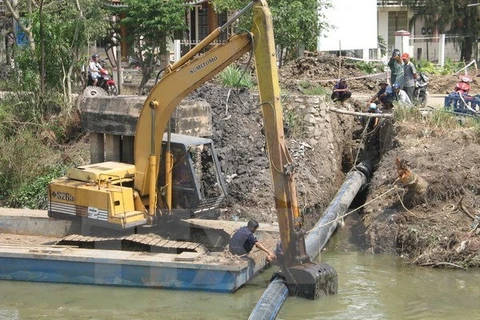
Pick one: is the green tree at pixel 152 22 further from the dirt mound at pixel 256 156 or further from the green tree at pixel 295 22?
the dirt mound at pixel 256 156

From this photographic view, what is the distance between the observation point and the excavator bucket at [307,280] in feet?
38.7

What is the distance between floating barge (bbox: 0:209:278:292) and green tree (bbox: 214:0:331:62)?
38.5 ft

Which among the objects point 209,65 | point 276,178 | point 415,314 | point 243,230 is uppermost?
point 209,65

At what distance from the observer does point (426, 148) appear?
16.5 metres

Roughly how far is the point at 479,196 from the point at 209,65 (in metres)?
5.74

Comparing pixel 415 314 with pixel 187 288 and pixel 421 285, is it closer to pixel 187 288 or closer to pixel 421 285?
pixel 421 285

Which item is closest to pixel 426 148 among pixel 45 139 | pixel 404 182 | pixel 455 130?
pixel 455 130


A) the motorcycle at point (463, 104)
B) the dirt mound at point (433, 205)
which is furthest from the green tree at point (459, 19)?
the dirt mound at point (433, 205)

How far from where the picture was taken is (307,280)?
38.7 ft

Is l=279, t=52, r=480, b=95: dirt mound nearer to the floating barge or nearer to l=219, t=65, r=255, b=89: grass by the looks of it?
l=219, t=65, r=255, b=89: grass

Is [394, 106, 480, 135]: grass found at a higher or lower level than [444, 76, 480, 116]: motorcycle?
lower

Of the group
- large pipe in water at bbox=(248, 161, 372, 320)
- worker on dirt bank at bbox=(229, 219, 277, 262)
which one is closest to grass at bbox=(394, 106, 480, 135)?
large pipe in water at bbox=(248, 161, 372, 320)

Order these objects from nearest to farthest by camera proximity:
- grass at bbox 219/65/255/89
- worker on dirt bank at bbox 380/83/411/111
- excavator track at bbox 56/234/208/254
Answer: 1. excavator track at bbox 56/234/208/254
2. grass at bbox 219/65/255/89
3. worker on dirt bank at bbox 380/83/411/111

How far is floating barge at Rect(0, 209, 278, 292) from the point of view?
40.7 ft
